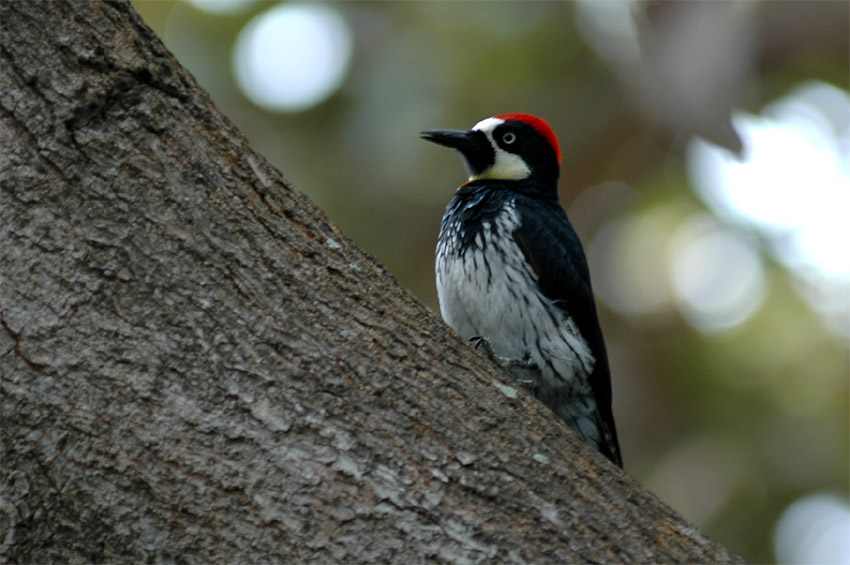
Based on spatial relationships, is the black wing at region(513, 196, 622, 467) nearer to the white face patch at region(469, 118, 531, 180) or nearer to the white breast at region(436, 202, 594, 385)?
the white breast at region(436, 202, 594, 385)

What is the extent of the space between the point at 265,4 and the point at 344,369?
5688 millimetres

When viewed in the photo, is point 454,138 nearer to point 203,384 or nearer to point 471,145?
point 471,145

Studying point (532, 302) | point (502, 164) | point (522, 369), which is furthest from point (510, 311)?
point (502, 164)

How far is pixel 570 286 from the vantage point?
4.10 m

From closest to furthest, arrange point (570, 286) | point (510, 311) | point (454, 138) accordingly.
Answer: point (510, 311) < point (570, 286) < point (454, 138)

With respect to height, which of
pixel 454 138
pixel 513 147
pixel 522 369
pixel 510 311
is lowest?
pixel 522 369

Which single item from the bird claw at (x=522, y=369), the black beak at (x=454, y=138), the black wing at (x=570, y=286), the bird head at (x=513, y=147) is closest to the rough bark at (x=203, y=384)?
the bird claw at (x=522, y=369)

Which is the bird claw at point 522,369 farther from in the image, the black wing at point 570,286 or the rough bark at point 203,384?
the rough bark at point 203,384

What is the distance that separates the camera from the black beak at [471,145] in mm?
4599

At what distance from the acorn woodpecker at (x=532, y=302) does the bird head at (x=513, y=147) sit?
35 cm

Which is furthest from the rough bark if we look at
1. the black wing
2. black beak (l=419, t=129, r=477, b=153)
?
black beak (l=419, t=129, r=477, b=153)

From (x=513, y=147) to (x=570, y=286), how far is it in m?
0.94

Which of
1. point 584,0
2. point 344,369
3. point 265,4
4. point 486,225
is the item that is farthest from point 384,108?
point 344,369

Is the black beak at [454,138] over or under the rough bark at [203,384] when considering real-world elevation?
over
